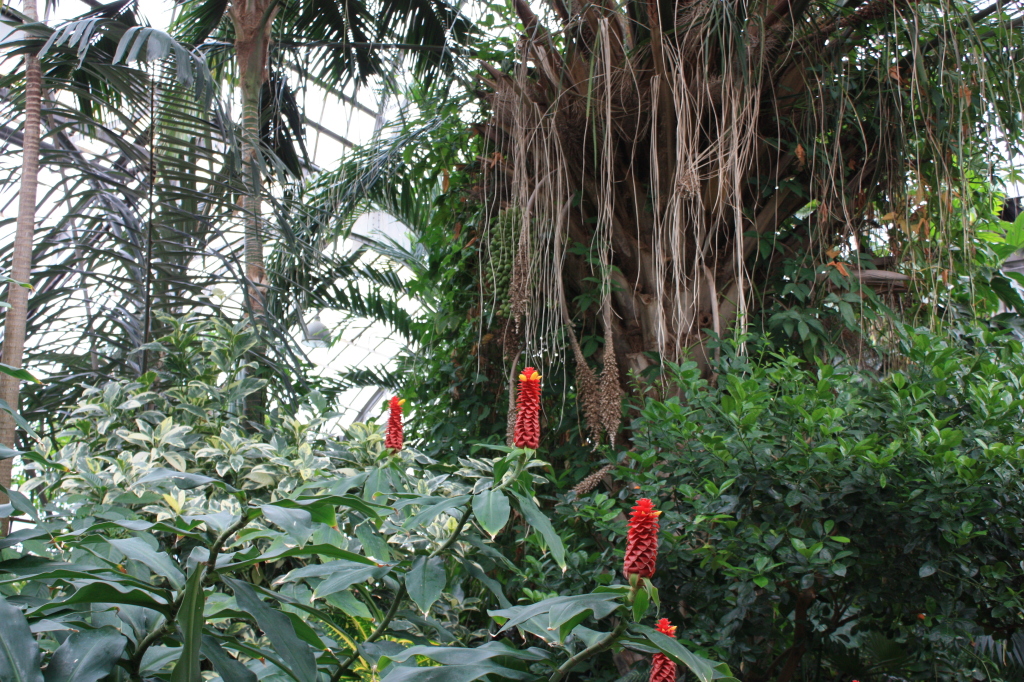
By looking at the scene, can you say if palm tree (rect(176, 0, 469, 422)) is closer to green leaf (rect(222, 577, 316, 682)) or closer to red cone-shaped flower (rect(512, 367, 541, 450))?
red cone-shaped flower (rect(512, 367, 541, 450))

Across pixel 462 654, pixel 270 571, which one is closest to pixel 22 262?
pixel 270 571

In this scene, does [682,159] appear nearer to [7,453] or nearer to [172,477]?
[172,477]

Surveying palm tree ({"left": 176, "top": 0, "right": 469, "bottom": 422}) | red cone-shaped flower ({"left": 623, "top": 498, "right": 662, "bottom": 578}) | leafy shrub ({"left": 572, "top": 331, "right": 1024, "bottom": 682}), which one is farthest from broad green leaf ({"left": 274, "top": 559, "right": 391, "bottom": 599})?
palm tree ({"left": 176, "top": 0, "right": 469, "bottom": 422})

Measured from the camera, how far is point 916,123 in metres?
2.24

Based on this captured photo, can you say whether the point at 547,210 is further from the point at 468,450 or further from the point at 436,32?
the point at 436,32

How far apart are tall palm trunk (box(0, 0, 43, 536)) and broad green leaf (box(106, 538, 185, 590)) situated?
1106 millimetres

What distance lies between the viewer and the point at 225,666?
74 cm

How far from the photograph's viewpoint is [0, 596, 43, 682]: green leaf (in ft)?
A: 2.20

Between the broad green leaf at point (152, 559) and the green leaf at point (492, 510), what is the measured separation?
1.14 ft

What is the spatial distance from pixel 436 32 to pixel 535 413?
2853mm

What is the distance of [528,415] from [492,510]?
5.9 inches

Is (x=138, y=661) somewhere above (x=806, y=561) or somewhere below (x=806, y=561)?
above

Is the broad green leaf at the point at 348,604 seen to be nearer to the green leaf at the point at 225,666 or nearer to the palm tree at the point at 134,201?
the green leaf at the point at 225,666

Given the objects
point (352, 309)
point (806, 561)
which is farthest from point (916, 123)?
point (352, 309)
